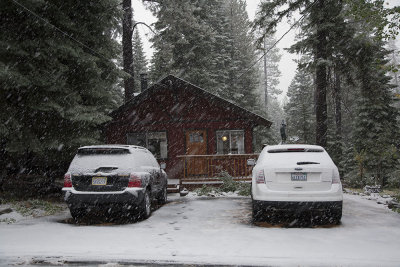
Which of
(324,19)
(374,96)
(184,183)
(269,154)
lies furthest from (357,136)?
(269,154)

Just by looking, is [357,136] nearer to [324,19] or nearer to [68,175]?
[324,19]

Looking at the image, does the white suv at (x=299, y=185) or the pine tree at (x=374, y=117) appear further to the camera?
the pine tree at (x=374, y=117)

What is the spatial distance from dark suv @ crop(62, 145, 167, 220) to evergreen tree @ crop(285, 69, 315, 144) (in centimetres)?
1986

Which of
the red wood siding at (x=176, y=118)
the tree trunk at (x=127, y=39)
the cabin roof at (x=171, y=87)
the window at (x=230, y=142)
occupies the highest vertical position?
the tree trunk at (x=127, y=39)

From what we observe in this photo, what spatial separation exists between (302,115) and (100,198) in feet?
96.6

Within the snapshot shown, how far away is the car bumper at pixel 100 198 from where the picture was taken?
754 centimetres

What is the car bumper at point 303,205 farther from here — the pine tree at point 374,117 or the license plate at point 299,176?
the pine tree at point 374,117

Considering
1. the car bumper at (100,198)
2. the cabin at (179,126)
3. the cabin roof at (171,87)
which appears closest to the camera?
the car bumper at (100,198)

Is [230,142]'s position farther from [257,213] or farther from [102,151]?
[102,151]

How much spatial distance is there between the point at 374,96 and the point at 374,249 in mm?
14335

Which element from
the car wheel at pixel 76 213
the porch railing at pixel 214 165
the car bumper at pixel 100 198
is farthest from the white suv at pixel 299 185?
the porch railing at pixel 214 165

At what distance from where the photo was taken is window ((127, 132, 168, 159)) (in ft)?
62.9

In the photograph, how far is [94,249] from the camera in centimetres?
539

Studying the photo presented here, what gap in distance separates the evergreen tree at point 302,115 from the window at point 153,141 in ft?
36.8
